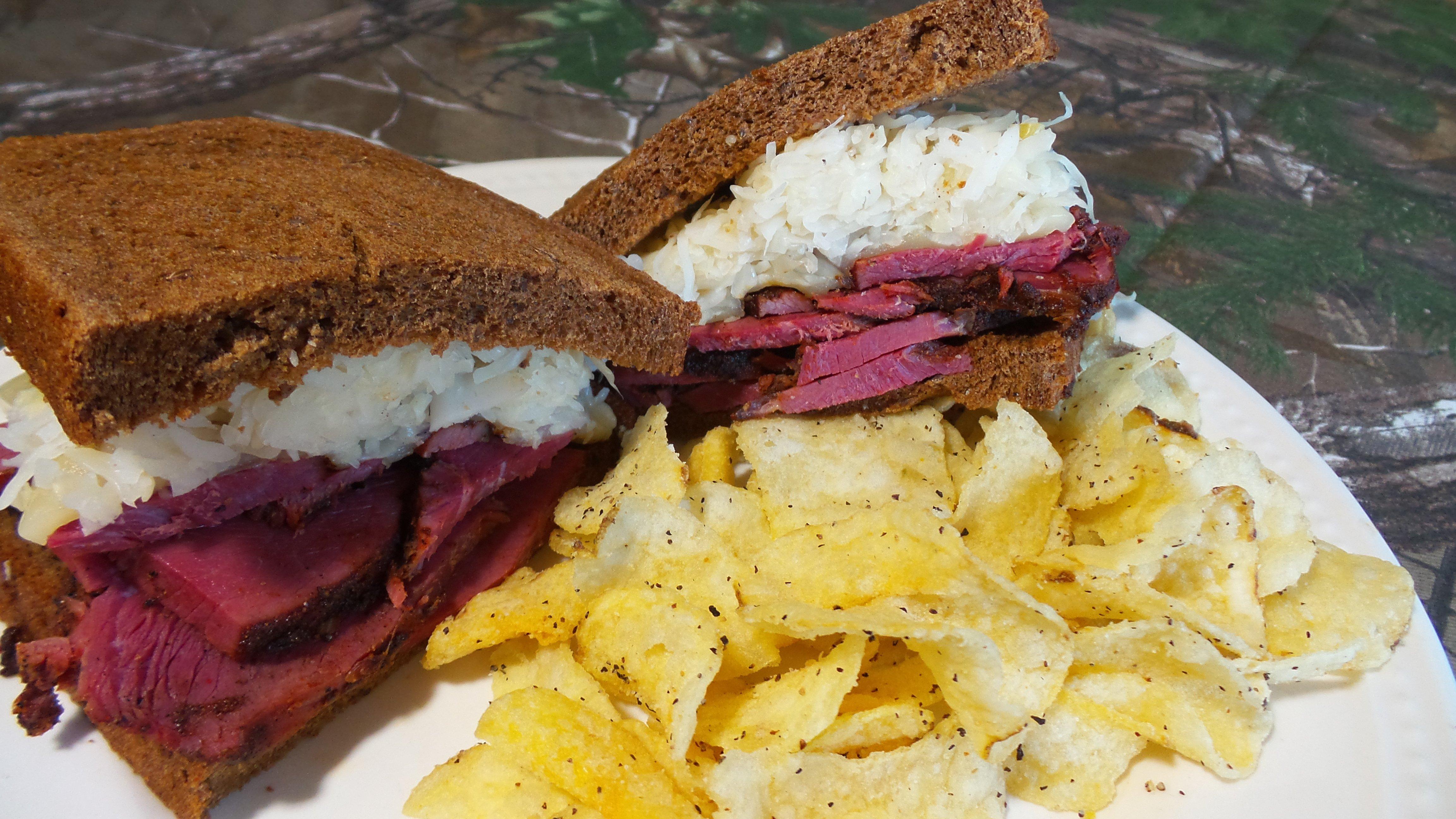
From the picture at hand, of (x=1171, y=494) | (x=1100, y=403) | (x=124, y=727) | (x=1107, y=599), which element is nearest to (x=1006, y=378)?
(x=1100, y=403)

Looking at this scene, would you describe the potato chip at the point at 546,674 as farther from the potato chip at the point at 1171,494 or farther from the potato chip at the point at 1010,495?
the potato chip at the point at 1171,494

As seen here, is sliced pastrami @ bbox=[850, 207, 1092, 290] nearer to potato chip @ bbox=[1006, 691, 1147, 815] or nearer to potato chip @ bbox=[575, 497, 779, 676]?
potato chip @ bbox=[575, 497, 779, 676]

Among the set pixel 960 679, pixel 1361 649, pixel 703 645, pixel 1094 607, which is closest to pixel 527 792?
pixel 703 645

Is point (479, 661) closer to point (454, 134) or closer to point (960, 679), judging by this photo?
point (960, 679)

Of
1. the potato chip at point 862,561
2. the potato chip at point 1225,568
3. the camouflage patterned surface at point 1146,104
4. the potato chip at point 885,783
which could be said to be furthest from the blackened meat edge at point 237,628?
the camouflage patterned surface at point 1146,104

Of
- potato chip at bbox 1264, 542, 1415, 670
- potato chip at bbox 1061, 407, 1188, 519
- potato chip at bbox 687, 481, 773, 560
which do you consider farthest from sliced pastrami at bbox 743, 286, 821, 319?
potato chip at bbox 1264, 542, 1415, 670

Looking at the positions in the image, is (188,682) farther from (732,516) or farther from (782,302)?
(782,302)
